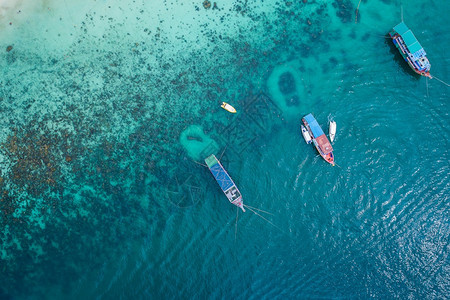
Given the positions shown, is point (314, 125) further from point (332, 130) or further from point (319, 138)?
point (332, 130)

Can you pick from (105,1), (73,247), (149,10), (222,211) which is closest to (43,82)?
(105,1)

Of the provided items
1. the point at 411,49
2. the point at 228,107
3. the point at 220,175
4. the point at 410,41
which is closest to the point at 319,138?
the point at 228,107

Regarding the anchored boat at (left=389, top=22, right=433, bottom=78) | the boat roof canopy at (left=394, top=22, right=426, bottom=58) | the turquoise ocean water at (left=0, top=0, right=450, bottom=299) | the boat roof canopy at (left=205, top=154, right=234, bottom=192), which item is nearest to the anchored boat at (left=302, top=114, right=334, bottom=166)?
the turquoise ocean water at (left=0, top=0, right=450, bottom=299)

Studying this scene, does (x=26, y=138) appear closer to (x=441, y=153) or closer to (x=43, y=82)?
(x=43, y=82)

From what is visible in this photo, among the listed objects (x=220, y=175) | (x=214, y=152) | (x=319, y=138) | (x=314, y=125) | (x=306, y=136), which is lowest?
(x=319, y=138)

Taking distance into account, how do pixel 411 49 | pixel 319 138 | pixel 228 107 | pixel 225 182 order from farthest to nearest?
1. pixel 228 107
2. pixel 411 49
3. pixel 319 138
4. pixel 225 182

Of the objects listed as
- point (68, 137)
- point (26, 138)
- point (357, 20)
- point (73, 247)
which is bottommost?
point (73, 247)

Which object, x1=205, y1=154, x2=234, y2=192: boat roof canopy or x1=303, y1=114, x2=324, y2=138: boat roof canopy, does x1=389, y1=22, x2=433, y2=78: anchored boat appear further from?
x1=205, y1=154, x2=234, y2=192: boat roof canopy
